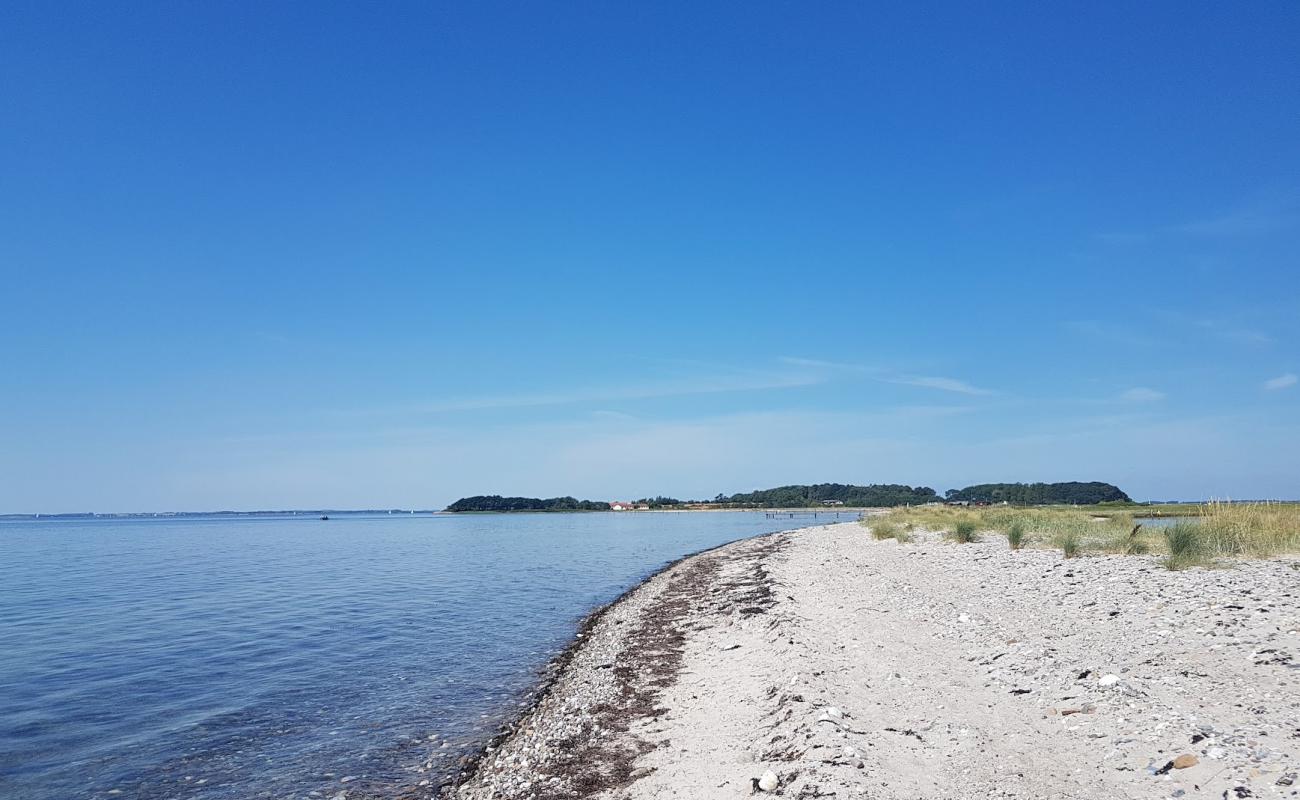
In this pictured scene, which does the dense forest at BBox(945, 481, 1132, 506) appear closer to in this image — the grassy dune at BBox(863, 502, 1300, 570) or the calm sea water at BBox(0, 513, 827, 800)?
the grassy dune at BBox(863, 502, 1300, 570)

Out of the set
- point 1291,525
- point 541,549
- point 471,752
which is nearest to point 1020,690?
point 471,752

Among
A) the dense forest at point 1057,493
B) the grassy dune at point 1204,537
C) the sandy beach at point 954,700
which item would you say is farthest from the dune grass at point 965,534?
the dense forest at point 1057,493

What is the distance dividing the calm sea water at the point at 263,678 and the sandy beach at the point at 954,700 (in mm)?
2239

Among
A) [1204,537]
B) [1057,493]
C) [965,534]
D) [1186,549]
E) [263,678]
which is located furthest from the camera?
[1057,493]

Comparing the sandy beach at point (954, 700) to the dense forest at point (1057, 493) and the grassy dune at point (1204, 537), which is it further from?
the dense forest at point (1057, 493)

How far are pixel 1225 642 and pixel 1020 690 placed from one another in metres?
3.36

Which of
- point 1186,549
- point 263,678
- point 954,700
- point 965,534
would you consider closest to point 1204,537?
point 1186,549

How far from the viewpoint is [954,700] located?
9.09 meters

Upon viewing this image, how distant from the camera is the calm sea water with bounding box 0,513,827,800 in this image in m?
11.0

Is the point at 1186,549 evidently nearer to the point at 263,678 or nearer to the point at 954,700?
the point at 954,700

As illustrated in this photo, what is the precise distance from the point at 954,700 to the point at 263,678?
16030 millimetres

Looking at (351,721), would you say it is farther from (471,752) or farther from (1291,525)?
(1291,525)

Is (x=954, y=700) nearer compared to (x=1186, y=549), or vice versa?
(x=954, y=700)

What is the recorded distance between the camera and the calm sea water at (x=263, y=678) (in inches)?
433
